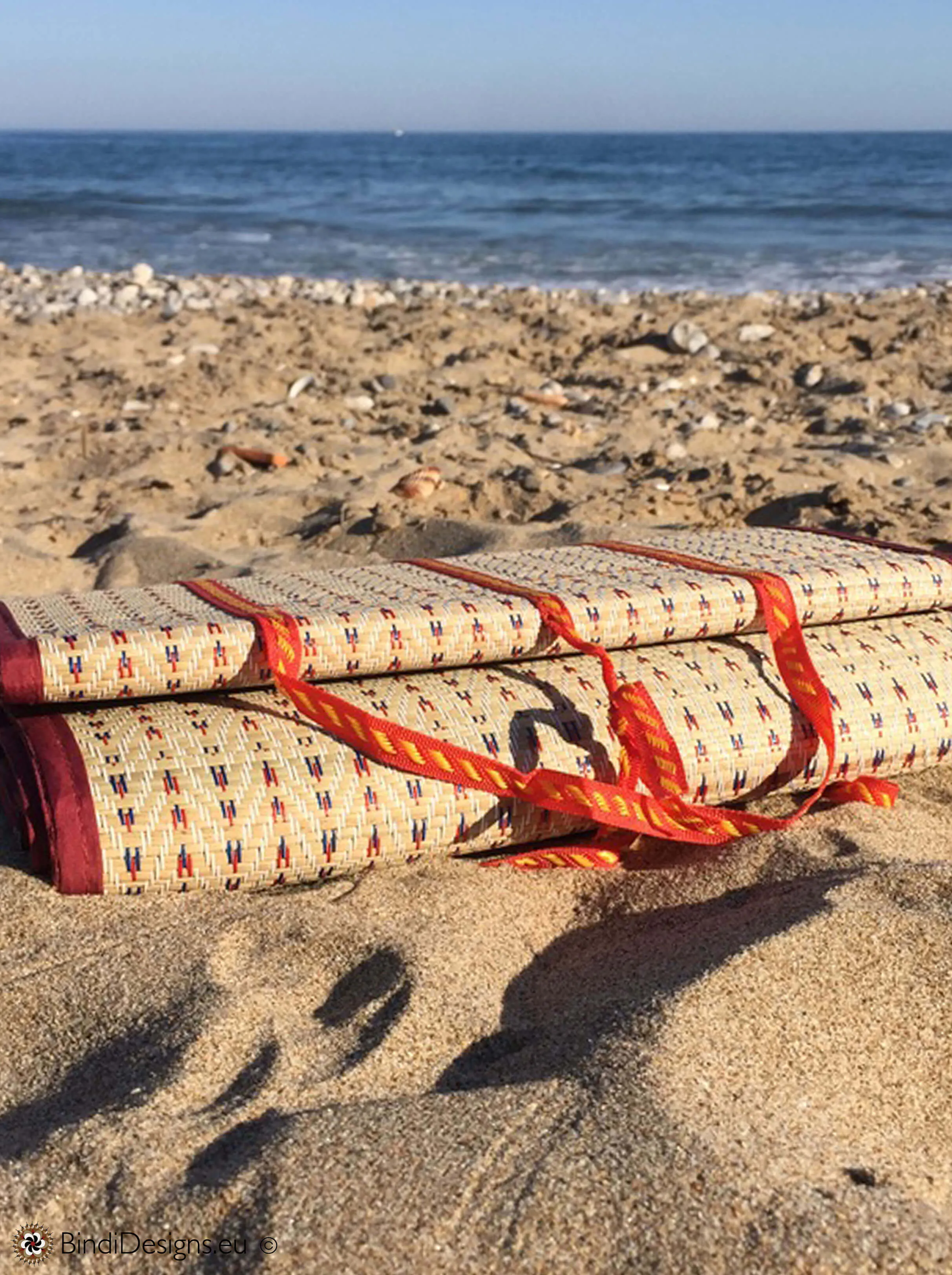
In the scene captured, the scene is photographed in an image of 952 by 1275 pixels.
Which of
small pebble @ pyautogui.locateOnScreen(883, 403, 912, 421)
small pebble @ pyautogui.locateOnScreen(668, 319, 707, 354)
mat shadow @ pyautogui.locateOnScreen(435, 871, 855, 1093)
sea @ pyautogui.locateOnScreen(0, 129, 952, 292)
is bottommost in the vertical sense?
mat shadow @ pyautogui.locateOnScreen(435, 871, 855, 1093)

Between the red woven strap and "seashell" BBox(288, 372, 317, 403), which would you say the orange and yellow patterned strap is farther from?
"seashell" BBox(288, 372, 317, 403)

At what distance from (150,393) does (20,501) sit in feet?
5.07

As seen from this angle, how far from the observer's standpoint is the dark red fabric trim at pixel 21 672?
238 centimetres

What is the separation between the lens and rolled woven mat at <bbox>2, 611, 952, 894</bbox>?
2.36 meters

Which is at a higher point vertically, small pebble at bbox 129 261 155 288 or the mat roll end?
small pebble at bbox 129 261 155 288

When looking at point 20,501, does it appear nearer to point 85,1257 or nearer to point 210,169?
point 85,1257

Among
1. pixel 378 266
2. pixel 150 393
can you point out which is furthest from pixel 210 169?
pixel 150 393

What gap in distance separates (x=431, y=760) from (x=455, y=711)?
0.45 ft

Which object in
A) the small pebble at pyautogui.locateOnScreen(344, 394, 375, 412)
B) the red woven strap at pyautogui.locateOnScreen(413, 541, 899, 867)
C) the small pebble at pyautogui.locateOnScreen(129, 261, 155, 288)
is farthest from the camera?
the small pebble at pyautogui.locateOnScreen(129, 261, 155, 288)

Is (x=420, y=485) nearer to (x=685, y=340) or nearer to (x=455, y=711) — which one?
(x=455, y=711)

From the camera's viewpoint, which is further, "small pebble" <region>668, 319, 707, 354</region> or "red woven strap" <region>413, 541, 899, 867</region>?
"small pebble" <region>668, 319, 707, 354</region>

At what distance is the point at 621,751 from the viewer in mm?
2678

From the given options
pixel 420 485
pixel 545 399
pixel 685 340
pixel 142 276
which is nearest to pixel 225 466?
pixel 420 485

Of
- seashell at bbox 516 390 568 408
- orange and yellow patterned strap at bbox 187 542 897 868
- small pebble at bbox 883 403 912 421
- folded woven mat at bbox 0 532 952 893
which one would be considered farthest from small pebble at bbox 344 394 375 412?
orange and yellow patterned strap at bbox 187 542 897 868
